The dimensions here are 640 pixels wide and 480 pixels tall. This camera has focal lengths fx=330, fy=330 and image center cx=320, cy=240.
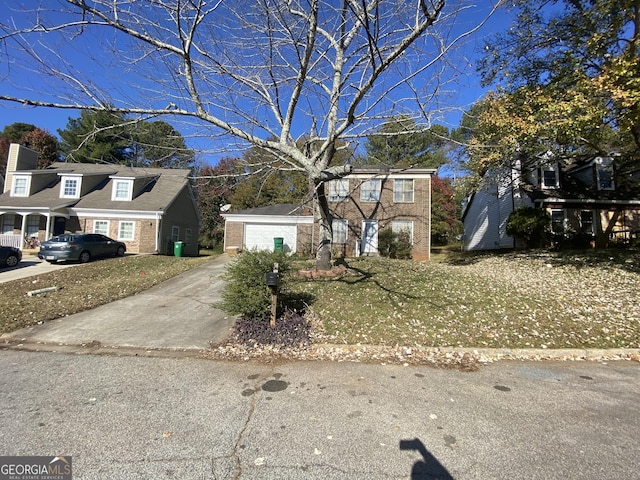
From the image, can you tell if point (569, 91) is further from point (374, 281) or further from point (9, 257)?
point (9, 257)

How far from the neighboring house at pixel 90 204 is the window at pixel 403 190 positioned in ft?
43.6

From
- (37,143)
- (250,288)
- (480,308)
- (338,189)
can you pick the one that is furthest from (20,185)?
(480,308)

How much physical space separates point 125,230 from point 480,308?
20.6 meters

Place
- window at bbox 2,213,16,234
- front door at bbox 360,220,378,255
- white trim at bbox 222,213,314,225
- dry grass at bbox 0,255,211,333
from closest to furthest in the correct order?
dry grass at bbox 0,255,211,333, front door at bbox 360,220,378,255, window at bbox 2,213,16,234, white trim at bbox 222,213,314,225

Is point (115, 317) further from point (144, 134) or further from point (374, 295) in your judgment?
point (374, 295)

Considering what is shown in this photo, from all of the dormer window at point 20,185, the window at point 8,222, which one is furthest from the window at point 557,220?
the window at point 8,222

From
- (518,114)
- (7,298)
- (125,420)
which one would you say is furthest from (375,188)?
(125,420)

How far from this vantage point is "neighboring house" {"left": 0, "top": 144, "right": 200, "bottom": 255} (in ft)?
66.5

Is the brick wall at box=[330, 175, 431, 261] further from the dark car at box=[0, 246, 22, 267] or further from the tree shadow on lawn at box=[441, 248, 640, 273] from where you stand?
the dark car at box=[0, 246, 22, 267]

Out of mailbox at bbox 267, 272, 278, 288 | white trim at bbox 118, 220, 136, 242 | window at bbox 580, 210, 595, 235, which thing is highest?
window at bbox 580, 210, 595, 235

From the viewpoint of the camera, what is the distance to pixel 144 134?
642 cm

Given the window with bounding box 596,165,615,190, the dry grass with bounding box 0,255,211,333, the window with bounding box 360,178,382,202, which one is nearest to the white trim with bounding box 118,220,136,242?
the dry grass with bounding box 0,255,211,333

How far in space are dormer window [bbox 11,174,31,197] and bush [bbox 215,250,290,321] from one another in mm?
23514

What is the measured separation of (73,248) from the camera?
49.1 ft
